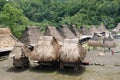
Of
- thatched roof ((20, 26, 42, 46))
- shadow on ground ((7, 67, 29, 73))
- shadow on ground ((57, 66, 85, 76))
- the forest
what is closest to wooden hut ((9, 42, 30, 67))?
shadow on ground ((7, 67, 29, 73))

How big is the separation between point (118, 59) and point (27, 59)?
7.83m

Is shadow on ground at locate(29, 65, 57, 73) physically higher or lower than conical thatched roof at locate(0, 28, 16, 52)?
lower

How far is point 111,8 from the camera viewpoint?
56781 mm

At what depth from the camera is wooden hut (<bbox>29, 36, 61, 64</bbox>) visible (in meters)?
15.8

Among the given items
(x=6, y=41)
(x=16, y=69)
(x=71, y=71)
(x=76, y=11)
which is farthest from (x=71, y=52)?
(x=76, y=11)

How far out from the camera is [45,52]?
15.9 metres

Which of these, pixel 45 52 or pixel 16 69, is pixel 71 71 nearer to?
pixel 45 52

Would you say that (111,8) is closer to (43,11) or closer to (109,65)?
(43,11)

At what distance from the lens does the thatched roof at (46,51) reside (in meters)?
15.8

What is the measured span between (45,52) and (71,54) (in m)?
1.76

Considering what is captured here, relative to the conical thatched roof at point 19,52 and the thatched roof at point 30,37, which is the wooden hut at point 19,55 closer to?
the conical thatched roof at point 19,52

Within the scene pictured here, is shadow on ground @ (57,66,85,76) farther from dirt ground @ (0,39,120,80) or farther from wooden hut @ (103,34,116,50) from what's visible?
wooden hut @ (103,34,116,50)

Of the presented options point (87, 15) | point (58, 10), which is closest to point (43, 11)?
point (58, 10)

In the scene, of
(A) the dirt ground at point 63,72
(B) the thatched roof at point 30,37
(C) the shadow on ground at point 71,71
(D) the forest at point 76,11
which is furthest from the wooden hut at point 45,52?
(D) the forest at point 76,11
